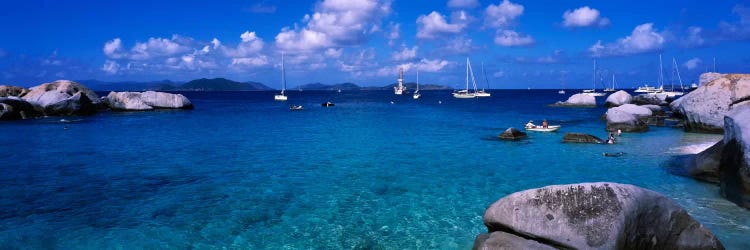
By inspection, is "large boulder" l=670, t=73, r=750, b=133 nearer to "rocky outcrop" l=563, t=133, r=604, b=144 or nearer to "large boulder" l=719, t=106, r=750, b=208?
"rocky outcrop" l=563, t=133, r=604, b=144

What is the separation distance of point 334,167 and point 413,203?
8.28 m

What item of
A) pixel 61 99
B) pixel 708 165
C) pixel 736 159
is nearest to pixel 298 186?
pixel 736 159

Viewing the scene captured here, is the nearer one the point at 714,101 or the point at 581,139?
the point at 581,139

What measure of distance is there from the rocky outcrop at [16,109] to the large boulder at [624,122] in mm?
65147

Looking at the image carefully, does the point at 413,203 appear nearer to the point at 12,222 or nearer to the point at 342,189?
the point at 342,189

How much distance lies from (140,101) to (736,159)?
7804 centimetres

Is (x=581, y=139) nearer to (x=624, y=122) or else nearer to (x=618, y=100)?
(x=624, y=122)

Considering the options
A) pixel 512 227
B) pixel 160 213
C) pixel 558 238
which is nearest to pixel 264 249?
pixel 160 213

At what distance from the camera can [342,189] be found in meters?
19.4

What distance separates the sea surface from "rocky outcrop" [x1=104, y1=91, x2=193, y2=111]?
3830 centimetres

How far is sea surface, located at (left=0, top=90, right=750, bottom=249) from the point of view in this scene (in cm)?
1380

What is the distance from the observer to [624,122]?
1592 inches

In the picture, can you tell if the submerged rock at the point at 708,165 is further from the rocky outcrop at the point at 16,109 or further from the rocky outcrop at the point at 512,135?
the rocky outcrop at the point at 16,109

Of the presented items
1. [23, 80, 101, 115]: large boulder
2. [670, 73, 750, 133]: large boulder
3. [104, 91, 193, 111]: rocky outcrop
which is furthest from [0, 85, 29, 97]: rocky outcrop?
[670, 73, 750, 133]: large boulder
